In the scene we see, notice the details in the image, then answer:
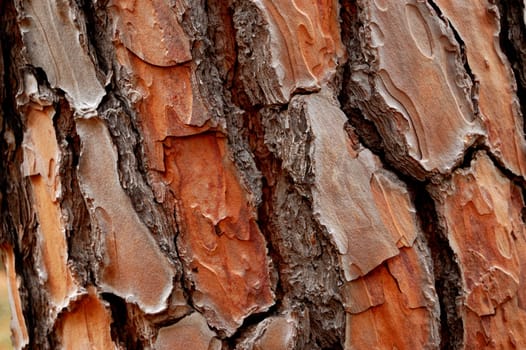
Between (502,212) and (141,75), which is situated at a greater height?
(141,75)

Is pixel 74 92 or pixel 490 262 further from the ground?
pixel 74 92

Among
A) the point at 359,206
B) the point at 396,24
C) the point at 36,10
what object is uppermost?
the point at 36,10

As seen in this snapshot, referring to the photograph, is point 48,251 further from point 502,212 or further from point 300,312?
point 502,212

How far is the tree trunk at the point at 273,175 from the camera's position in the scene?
862mm

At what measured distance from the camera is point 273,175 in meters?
0.89

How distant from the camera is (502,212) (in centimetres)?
91

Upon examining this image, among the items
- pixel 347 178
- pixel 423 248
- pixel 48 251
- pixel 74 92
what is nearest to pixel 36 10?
pixel 74 92

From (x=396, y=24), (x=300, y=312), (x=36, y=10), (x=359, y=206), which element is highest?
(x=36, y=10)

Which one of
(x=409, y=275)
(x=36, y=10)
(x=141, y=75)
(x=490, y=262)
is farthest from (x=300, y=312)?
(x=36, y=10)

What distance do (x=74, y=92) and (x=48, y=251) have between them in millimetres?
214

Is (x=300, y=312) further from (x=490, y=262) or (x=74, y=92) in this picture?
(x=74, y=92)

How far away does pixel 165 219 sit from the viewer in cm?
87

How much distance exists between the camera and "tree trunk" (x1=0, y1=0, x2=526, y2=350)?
2.83 ft

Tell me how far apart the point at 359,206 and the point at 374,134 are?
10 centimetres
